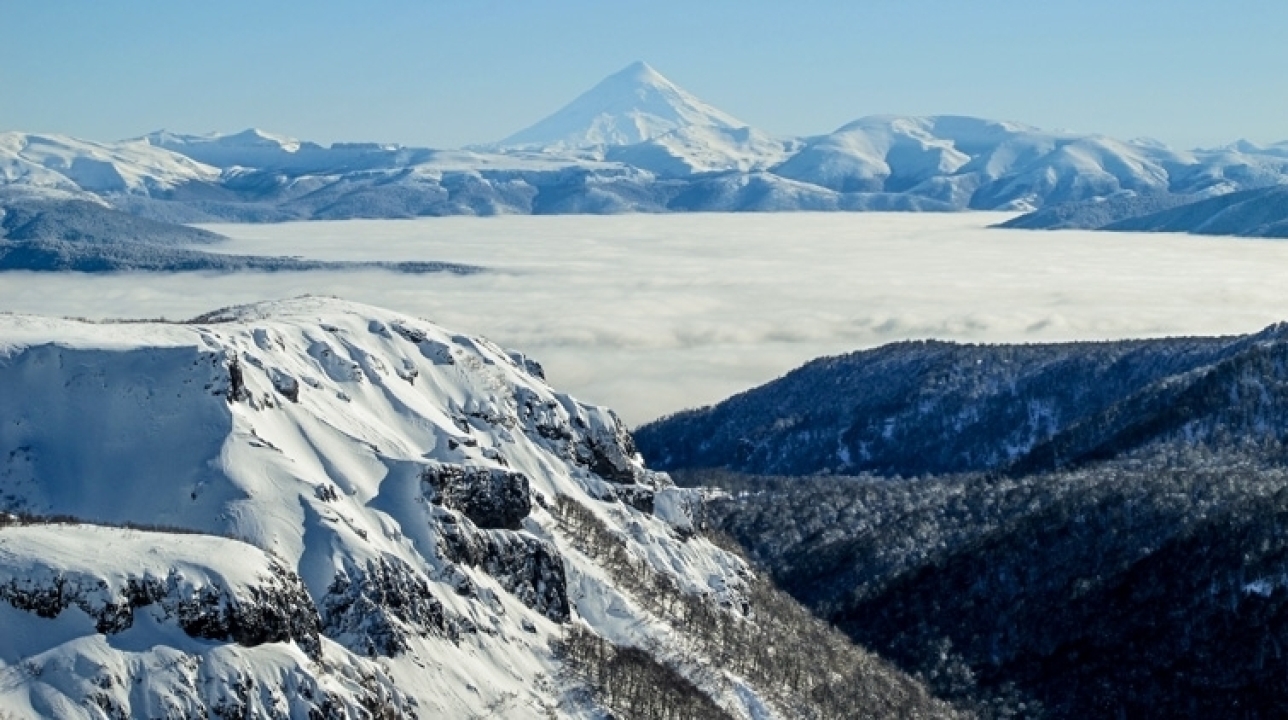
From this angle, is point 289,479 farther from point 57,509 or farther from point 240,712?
point 240,712

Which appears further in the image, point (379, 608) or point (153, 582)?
point (379, 608)

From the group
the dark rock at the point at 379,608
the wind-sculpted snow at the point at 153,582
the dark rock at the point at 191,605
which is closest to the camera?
the dark rock at the point at 191,605

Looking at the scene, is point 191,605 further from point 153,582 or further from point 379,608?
point 379,608

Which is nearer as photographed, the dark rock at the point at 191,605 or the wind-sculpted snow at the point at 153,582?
the dark rock at the point at 191,605

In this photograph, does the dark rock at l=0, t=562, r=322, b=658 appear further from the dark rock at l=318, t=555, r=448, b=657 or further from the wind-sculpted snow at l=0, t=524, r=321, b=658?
the dark rock at l=318, t=555, r=448, b=657

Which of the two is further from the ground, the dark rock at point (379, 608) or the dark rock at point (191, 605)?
the dark rock at point (191, 605)

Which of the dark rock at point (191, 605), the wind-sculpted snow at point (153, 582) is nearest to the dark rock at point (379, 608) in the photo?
the wind-sculpted snow at point (153, 582)

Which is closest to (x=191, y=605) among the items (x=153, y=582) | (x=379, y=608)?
(x=153, y=582)

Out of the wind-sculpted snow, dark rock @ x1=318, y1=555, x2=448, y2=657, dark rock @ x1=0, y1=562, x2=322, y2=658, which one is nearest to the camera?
dark rock @ x1=0, y1=562, x2=322, y2=658

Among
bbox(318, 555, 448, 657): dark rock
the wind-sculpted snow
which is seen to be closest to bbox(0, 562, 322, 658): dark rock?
the wind-sculpted snow

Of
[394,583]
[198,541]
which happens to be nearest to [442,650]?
[394,583]

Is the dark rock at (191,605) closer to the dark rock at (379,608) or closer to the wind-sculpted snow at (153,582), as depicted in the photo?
the wind-sculpted snow at (153,582)

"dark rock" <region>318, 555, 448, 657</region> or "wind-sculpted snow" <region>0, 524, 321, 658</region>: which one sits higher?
"wind-sculpted snow" <region>0, 524, 321, 658</region>
